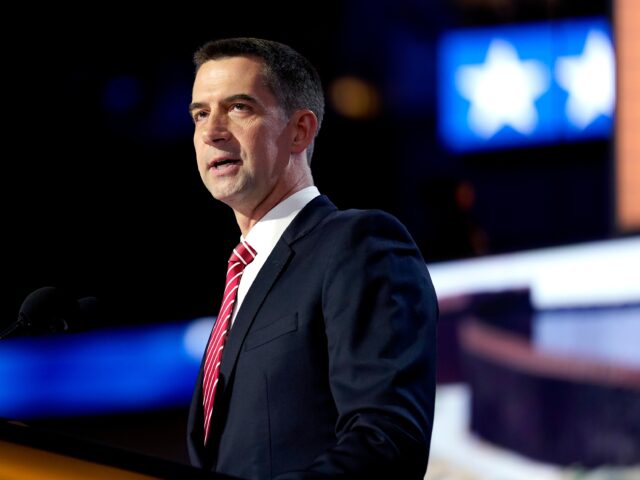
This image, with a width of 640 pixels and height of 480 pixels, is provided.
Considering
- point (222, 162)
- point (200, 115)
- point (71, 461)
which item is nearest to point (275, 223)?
point (222, 162)

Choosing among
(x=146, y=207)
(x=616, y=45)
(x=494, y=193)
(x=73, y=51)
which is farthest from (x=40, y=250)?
(x=616, y=45)

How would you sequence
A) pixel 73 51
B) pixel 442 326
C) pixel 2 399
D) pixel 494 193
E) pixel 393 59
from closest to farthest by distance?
pixel 442 326
pixel 2 399
pixel 73 51
pixel 393 59
pixel 494 193

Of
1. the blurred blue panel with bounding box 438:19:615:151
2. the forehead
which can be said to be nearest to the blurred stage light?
the blurred blue panel with bounding box 438:19:615:151

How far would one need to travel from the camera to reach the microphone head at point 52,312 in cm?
170

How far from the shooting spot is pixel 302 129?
1.94m

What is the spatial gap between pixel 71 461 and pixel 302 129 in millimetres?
853

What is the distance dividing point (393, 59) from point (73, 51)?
2504 millimetres

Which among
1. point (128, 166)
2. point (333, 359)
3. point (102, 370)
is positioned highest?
point (333, 359)

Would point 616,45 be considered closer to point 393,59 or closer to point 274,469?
point 393,59

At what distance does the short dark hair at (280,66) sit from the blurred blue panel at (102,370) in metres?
4.15

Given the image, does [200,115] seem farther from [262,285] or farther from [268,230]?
[262,285]

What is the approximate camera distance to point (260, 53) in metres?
1.87

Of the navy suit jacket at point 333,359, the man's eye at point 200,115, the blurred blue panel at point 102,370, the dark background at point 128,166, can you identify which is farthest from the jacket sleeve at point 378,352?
the blurred blue panel at point 102,370

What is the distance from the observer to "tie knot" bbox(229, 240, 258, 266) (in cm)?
187
